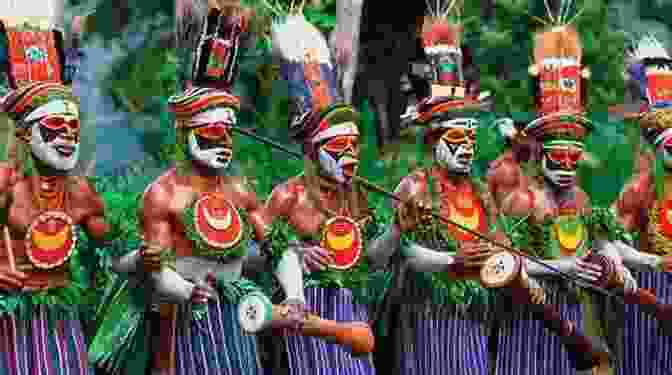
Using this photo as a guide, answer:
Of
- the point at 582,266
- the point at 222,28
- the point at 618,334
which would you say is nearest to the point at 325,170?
the point at 222,28

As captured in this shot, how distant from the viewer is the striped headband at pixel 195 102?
25.5ft

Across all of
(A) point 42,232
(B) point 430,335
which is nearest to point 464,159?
(B) point 430,335

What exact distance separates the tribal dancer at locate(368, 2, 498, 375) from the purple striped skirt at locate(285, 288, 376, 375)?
0.49m

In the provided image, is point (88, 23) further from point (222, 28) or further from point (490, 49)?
point (222, 28)

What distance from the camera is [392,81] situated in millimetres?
13461

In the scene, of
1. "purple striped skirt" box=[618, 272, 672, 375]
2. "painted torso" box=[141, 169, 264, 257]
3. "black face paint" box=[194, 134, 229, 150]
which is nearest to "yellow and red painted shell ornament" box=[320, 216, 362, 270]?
"painted torso" box=[141, 169, 264, 257]

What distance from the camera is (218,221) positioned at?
767cm

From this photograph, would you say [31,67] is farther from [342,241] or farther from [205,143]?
[342,241]

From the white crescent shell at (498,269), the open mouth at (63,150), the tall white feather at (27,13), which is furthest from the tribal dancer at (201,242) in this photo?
the white crescent shell at (498,269)

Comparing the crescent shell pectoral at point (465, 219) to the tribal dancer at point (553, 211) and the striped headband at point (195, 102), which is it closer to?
the tribal dancer at point (553, 211)

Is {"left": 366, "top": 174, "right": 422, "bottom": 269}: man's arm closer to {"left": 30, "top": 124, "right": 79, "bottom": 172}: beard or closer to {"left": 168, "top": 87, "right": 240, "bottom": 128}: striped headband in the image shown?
{"left": 168, "top": 87, "right": 240, "bottom": 128}: striped headband

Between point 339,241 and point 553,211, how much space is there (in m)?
1.65

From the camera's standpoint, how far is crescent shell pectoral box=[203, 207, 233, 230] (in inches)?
301

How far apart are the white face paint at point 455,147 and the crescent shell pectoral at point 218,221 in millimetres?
1526
